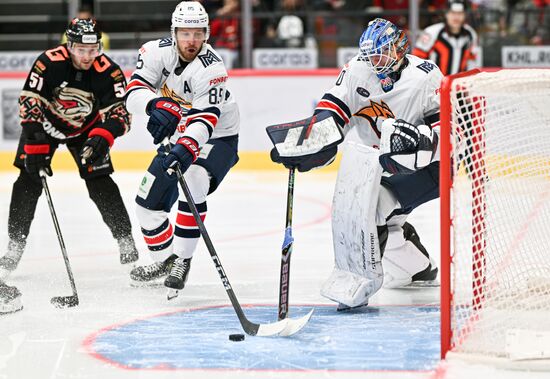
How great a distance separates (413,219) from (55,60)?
2137 mm

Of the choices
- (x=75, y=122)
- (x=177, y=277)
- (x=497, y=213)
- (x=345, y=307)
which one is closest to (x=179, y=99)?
(x=75, y=122)

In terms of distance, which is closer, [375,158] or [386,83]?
[375,158]

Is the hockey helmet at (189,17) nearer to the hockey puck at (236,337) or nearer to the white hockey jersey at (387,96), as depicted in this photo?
the white hockey jersey at (387,96)

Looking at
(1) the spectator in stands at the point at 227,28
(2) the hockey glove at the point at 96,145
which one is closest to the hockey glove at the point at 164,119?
(2) the hockey glove at the point at 96,145

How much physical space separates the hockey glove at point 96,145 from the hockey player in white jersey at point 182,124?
9.8 inches

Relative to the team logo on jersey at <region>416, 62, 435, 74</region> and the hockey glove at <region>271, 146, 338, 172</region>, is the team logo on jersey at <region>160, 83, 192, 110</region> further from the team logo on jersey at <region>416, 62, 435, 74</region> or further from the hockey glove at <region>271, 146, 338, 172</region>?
the team logo on jersey at <region>416, 62, 435, 74</region>

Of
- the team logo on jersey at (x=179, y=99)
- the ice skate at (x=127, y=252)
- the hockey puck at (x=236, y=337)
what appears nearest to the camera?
the hockey puck at (x=236, y=337)

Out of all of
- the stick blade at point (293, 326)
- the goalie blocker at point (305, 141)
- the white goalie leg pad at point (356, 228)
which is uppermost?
the goalie blocker at point (305, 141)

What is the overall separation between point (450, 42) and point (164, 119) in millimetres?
3799

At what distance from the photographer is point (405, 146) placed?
3.21 meters

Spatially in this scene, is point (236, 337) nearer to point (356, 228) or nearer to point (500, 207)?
point (356, 228)

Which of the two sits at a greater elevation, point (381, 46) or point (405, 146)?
point (381, 46)

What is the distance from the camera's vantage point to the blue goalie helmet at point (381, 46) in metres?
3.42

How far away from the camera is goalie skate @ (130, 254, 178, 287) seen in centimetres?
400
